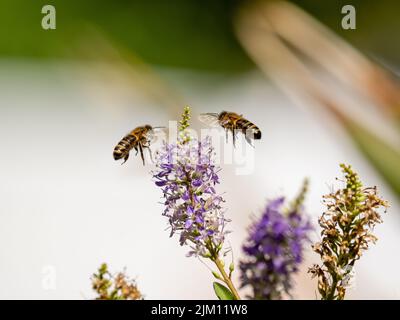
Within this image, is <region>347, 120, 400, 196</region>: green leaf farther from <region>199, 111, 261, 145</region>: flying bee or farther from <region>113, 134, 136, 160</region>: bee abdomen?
<region>113, 134, 136, 160</region>: bee abdomen

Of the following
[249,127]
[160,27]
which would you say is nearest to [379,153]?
→ [249,127]

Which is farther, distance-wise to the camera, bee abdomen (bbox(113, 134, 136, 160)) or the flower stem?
bee abdomen (bbox(113, 134, 136, 160))

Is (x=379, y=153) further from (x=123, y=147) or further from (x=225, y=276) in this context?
(x=225, y=276)

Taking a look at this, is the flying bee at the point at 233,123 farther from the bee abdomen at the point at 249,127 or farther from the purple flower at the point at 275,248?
the purple flower at the point at 275,248

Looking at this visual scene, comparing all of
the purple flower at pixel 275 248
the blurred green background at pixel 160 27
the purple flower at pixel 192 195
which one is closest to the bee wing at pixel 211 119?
the purple flower at pixel 192 195

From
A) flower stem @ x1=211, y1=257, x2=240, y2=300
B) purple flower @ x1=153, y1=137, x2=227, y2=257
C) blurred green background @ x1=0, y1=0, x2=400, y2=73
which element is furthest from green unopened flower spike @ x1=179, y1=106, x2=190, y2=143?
blurred green background @ x1=0, y1=0, x2=400, y2=73

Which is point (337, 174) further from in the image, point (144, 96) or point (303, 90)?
point (144, 96)

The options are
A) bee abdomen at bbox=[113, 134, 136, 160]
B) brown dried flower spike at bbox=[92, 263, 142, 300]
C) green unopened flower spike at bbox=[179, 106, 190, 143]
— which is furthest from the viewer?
bee abdomen at bbox=[113, 134, 136, 160]
